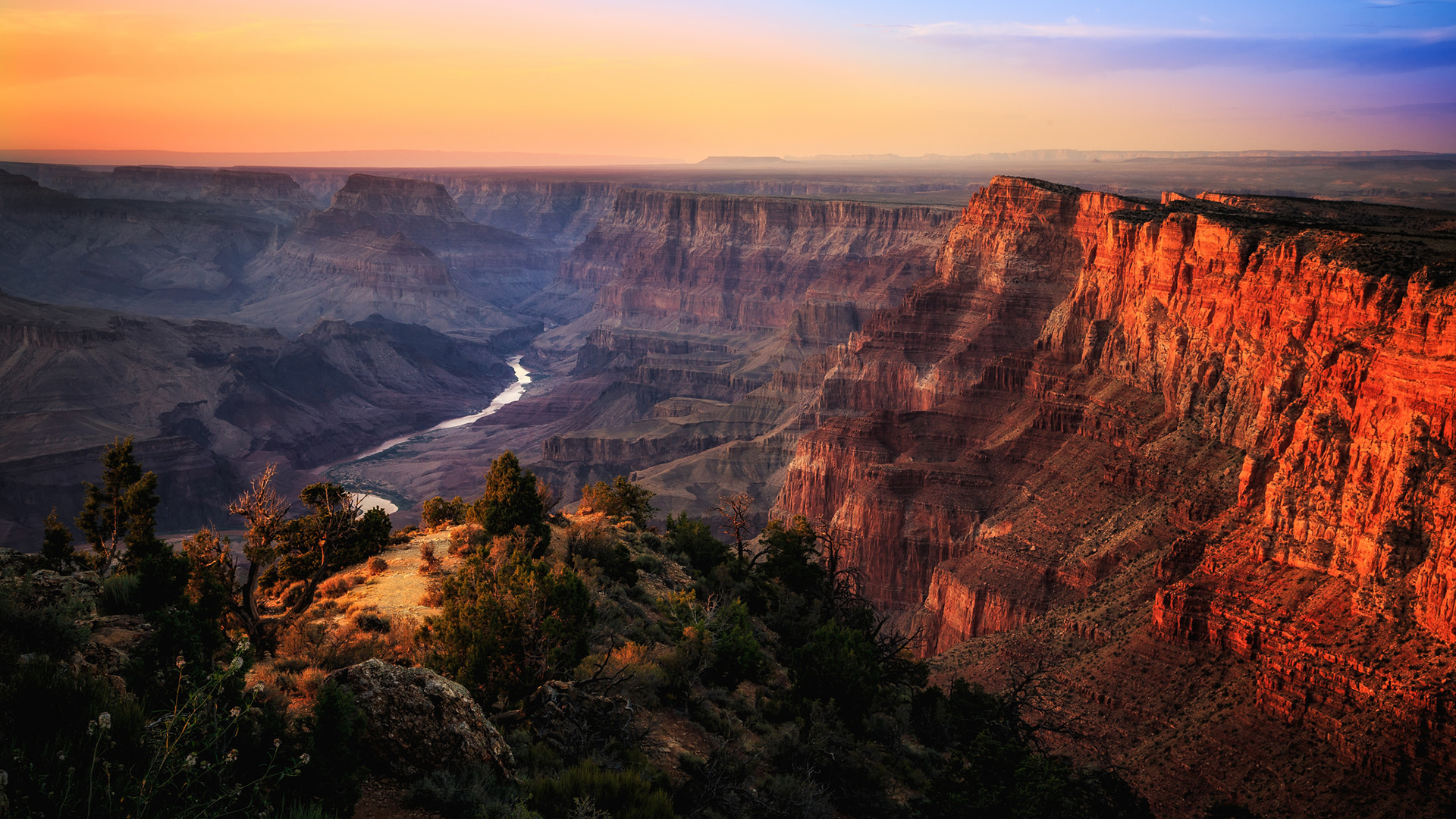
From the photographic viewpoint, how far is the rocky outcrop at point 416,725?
14.0 metres

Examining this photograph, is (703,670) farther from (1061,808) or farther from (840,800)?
(1061,808)

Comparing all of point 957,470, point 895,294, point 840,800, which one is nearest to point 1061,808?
point 840,800

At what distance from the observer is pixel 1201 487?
43906mm

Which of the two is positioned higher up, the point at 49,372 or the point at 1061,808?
the point at 1061,808

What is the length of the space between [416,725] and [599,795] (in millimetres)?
3030

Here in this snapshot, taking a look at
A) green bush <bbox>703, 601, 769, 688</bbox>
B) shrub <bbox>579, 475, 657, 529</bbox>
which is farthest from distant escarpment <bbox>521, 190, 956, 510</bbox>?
green bush <bbox>703, 601, 769, 688</bbox>

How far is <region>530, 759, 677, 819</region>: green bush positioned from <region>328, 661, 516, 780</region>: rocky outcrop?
0.68m

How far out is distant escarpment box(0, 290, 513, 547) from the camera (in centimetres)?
10125

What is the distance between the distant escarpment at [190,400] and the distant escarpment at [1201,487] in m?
73.9

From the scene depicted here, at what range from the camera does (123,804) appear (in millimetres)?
9344

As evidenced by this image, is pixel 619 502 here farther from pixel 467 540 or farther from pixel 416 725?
pixel 416 725

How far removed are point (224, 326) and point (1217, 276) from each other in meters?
145

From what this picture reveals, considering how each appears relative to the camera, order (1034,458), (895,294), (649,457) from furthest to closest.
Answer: (895,294) → (649,457) → (1034,458)

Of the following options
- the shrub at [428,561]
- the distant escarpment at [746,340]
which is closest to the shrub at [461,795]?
the shrub at [428,561]
